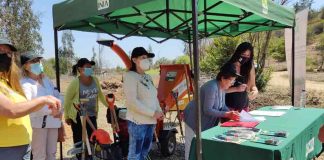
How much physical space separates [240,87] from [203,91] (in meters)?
0.65

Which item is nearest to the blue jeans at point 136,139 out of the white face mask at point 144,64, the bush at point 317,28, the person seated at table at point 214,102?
the person seated at table at point 214,102

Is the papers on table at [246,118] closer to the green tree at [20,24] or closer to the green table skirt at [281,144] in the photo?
the green table skirt at [281,144]

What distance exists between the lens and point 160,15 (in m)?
4.04

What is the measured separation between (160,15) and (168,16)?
16cm

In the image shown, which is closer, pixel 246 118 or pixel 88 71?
pixel 246 118

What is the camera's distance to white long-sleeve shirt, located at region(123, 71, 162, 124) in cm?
328

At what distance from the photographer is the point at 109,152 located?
4102 millimetres

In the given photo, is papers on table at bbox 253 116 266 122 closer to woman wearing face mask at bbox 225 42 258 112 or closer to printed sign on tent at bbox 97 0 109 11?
woman wearing face mask at bbox 225 42 258 112

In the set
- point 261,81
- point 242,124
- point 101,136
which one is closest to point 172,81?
point 101,136

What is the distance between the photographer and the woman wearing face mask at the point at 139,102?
329 centimetres

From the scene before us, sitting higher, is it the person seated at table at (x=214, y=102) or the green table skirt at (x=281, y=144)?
the person seated at table at (x=214, y=102)

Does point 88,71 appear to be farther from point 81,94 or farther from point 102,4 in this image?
point 102,4

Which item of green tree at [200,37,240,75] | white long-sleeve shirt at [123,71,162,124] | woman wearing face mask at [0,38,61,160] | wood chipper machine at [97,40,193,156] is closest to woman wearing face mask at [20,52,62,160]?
white long-sleeve shirt at [123,71,162,124]

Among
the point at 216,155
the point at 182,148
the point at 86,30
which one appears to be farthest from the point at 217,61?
the point at 216,155
